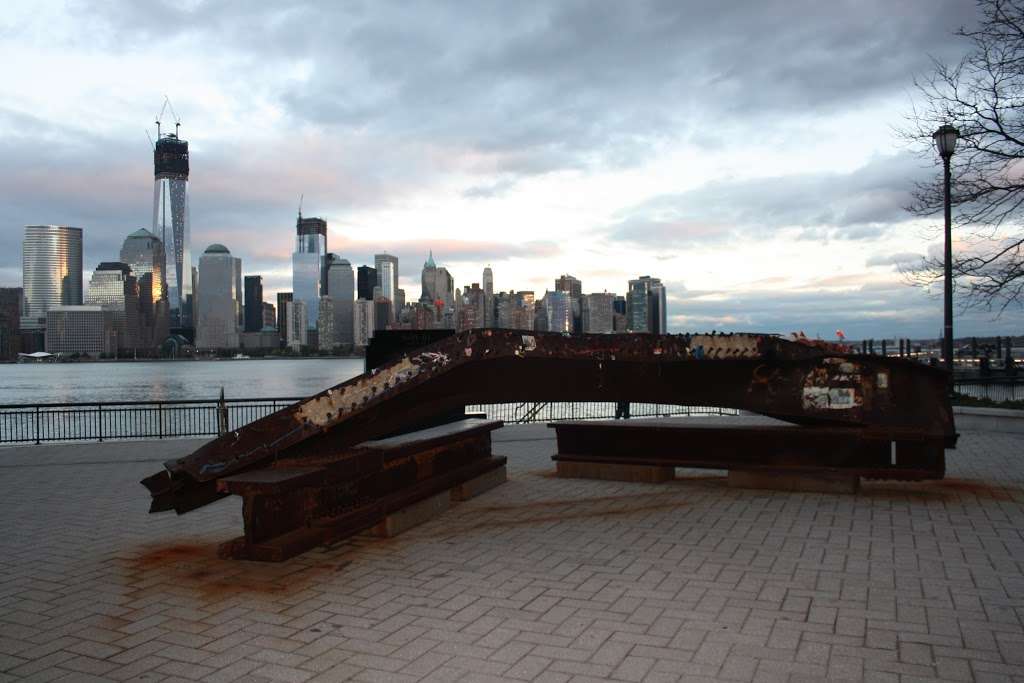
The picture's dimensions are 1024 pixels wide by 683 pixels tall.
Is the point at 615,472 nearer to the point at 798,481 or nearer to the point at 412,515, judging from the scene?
the point at 798,481

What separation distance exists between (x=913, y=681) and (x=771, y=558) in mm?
2409

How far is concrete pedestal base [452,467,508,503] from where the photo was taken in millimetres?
8766

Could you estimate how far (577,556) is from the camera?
6.31m

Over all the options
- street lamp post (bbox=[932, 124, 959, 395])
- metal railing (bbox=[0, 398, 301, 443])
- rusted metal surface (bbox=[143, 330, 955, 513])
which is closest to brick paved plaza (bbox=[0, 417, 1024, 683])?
rusted metal surface (bbox=[143, 330, 955, 513])

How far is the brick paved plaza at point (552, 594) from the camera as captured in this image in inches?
161

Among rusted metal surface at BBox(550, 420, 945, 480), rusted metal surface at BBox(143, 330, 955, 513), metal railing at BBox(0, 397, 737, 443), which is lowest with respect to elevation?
metal railing at BBox(0, 397, 737, 443)

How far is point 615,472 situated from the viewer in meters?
10.1

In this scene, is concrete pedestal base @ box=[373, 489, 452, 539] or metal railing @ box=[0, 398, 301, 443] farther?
metal railing @ box=[0, 398, 301, 443]

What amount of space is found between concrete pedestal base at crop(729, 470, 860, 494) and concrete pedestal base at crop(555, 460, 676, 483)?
92 centimetres

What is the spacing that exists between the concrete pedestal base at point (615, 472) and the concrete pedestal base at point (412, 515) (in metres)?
2.49

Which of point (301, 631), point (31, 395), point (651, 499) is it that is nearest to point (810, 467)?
point (651, 499)

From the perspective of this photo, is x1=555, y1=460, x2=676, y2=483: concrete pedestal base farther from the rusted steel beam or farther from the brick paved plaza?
the rusted steel beam

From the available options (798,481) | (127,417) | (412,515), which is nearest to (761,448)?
(798,481)

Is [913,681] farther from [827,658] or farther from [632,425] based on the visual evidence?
[632,425]
